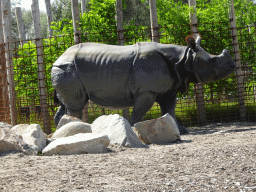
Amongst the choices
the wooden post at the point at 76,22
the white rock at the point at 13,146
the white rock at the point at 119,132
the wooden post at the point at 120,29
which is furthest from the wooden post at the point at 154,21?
the white rock at the point at 13,146

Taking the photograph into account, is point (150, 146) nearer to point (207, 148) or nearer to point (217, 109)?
point (207, 148)

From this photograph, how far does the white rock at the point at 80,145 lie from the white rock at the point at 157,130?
900mm

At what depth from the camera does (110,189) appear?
282cm

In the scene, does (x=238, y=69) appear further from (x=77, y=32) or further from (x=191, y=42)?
(x=77, y=32)

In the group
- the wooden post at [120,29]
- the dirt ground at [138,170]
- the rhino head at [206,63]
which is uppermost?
the wooden post at [120,29]

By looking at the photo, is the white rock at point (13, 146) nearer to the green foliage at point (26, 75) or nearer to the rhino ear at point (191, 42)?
the rhino ear at point (191, 42)

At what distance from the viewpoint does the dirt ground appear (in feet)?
9.51

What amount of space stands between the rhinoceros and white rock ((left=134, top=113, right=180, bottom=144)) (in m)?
0.78

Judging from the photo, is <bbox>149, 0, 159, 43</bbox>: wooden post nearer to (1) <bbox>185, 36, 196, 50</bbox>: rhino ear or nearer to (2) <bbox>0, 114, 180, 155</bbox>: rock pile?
(1) <bbox>185, 36, 196, 50</bbox>: rhino ear

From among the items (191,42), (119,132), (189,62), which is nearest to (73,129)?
(119,132)

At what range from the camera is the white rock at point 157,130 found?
17.0ft

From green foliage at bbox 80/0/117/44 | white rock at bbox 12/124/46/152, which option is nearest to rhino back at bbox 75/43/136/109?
white rock at bbox 12/124/46/152

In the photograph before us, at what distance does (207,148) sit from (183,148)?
1.01ft

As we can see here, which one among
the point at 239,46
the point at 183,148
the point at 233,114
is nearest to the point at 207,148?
the point at 183,148
